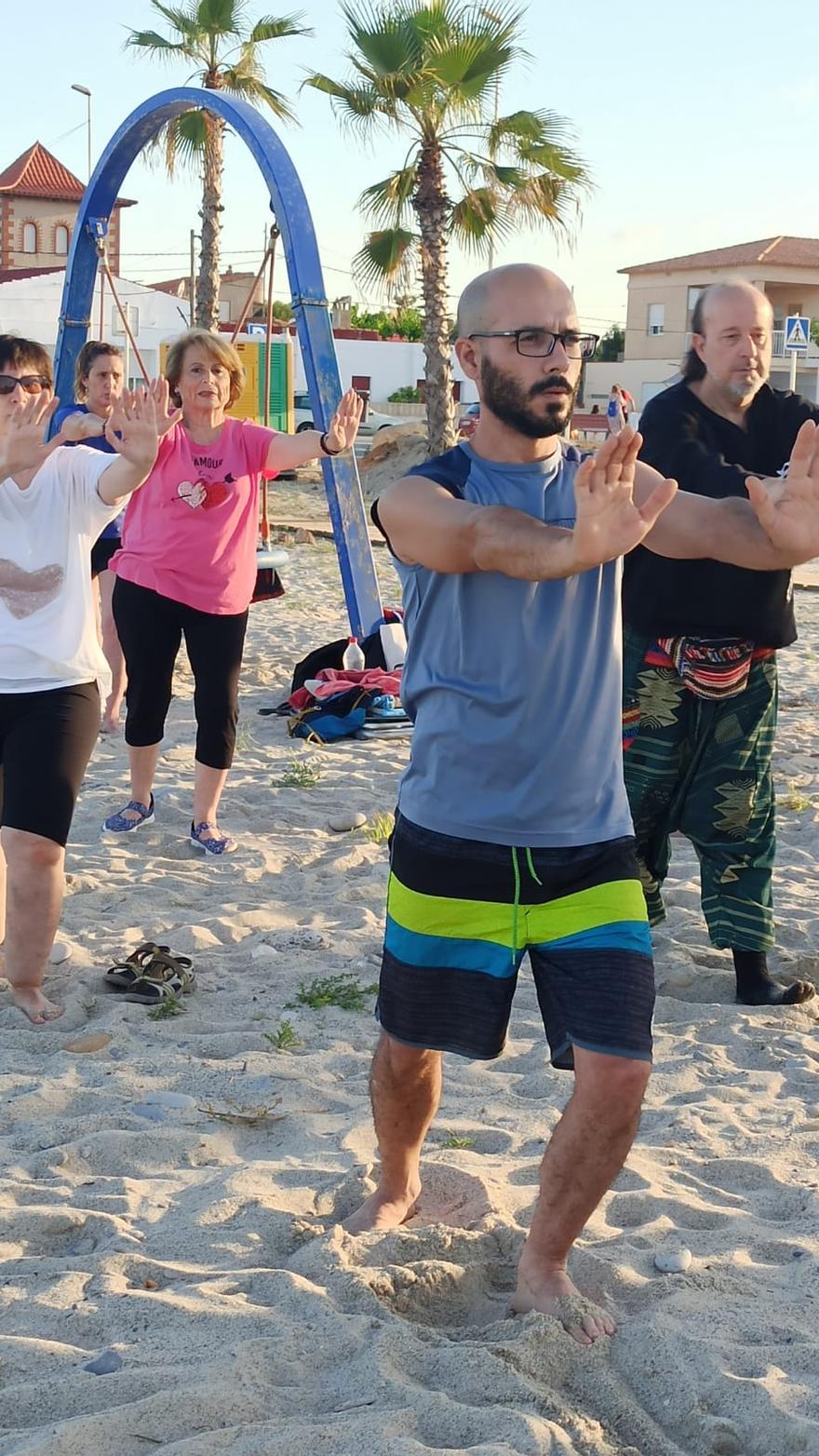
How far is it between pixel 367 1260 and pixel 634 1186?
73 centimetres

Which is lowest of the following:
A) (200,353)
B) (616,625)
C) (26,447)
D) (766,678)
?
(766,678)

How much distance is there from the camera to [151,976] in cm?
464

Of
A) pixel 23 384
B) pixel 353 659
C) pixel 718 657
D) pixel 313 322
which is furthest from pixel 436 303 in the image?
pixel 718 657

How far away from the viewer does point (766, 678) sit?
446cm

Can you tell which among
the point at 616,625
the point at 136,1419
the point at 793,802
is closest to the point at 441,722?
the point at 616,625

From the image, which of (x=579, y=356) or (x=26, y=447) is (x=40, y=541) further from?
(x=579, y=356)

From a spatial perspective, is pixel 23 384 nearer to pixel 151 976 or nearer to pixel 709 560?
pixel 151 976

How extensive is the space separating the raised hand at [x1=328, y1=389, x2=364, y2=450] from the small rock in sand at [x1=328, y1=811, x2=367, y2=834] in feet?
5.40

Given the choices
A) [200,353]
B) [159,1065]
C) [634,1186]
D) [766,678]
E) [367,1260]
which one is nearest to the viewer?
[367,1260]

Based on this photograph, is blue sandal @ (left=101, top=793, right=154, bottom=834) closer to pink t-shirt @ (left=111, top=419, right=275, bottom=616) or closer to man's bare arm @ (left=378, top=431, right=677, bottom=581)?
pink t-shirt @ (left=111, top=419, right=275, bottom=616)

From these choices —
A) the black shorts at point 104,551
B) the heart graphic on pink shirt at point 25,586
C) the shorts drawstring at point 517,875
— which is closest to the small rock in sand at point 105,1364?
the shorts drawstring at point 517,875

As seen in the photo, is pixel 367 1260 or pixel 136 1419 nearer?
pixel 136 1419

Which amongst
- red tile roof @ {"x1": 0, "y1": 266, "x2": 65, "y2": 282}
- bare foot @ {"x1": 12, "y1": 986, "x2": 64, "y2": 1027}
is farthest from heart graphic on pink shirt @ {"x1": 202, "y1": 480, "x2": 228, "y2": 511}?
red tile roof @ {"x1": 0, "y1": 266, "x2": 65, "y2": 282}

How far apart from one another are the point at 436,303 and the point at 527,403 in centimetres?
1988
